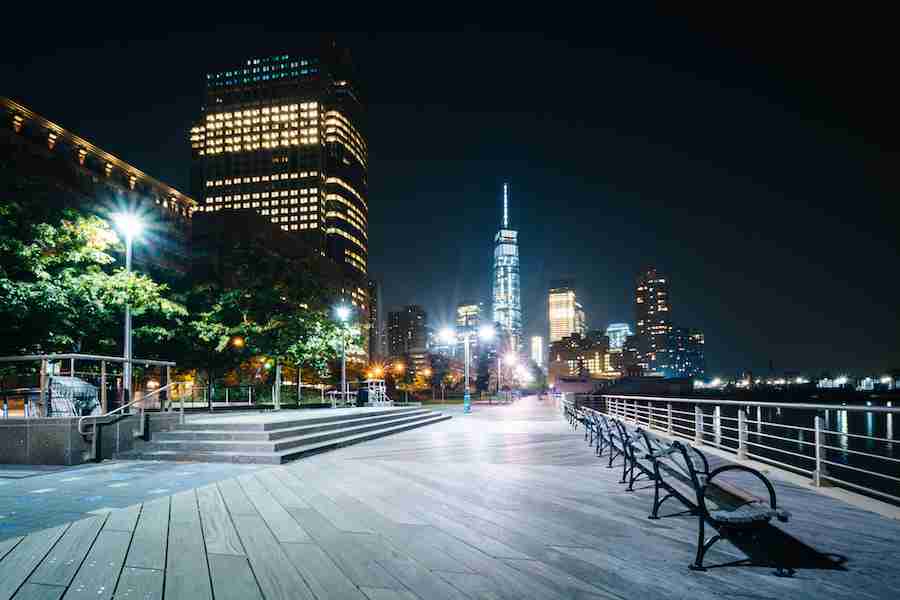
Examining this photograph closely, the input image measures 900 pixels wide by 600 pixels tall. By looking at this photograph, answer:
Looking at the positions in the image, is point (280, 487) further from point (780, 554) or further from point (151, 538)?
point (780, 554)

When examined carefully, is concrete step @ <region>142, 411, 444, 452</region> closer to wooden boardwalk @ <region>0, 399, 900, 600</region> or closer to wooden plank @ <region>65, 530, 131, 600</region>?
wooden boardwalk @ <region>0, 399, 900, 600</region>

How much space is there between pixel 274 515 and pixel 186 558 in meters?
1.64

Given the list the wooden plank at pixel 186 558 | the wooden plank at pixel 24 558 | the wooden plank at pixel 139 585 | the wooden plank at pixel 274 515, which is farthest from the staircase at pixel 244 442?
the wooden plank at pixel 139 585

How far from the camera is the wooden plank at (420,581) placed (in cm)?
413

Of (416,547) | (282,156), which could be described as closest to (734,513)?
(416,547)

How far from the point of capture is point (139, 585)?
14.5ft

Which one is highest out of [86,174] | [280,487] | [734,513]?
[86,174]

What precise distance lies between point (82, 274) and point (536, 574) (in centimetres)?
1860

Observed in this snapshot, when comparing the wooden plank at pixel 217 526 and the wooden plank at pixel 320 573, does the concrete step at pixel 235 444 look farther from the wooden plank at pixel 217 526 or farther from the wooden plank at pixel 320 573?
the wooden plank at pixel 320 573

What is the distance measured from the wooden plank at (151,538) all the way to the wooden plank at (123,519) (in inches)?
2.5

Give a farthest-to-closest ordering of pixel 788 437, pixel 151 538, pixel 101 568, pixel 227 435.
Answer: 1. pixel 788 437
2. pixel 227 435
3. pixel 151 538
4. pixel 101 568

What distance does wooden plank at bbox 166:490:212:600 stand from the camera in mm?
4305

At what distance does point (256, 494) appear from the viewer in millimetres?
7883

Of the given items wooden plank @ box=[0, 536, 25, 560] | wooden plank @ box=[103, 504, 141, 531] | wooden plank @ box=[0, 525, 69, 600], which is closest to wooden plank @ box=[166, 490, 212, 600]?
wooden plank @ box=[103, 504, 141, 531]
